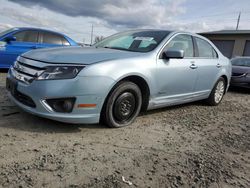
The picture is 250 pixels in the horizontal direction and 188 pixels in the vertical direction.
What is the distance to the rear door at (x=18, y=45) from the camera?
21.3ft

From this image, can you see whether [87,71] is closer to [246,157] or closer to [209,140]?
[209,140]

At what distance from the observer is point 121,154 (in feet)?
8.14

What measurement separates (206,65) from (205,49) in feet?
1.34

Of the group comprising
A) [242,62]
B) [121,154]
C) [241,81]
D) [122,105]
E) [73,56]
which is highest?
[242,62]

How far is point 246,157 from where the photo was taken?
2.75 metres

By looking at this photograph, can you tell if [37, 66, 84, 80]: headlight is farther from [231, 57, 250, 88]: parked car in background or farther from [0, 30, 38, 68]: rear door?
[231, 57, 250, 88]: parked car in background

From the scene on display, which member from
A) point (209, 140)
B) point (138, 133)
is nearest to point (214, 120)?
point (209, 140)

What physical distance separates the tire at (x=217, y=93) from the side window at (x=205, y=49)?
0.65 meters

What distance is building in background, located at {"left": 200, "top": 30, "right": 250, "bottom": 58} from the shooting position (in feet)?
69.4

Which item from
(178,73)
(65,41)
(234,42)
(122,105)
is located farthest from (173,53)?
(234,42)

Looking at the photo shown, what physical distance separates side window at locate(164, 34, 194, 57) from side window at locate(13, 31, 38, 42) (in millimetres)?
4882

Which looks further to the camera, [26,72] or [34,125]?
[34,125]

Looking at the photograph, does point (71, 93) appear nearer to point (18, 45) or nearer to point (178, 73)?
point (178, 73)

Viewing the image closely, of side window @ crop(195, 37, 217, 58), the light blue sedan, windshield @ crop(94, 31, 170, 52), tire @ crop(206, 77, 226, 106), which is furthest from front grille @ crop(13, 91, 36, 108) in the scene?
tire @ crop(206, 77, 226, 106)
